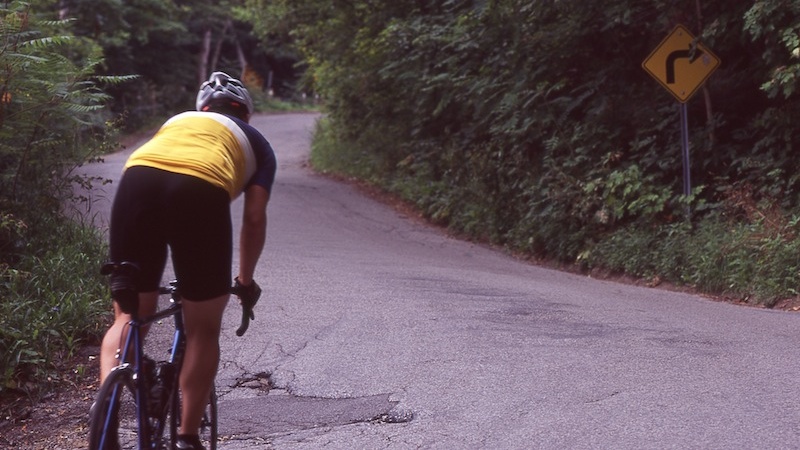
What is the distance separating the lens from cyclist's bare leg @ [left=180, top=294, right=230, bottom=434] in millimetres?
4262

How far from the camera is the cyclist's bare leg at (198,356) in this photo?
426cm

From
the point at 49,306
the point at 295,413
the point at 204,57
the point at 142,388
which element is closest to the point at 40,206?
the point at 49,306

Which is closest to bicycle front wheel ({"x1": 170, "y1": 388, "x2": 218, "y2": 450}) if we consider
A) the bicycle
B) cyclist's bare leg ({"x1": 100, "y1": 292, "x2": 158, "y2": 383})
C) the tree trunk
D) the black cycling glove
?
the bicycle

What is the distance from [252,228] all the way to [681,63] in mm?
10104

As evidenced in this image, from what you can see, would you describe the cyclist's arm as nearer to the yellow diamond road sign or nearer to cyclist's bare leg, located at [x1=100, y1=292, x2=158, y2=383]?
cyclist's bare leg, located at [x1=100, y1=292, x2=158, y2=383]

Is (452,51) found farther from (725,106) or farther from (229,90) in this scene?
(229,90)

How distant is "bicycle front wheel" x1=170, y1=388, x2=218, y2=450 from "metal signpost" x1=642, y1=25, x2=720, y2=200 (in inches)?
370

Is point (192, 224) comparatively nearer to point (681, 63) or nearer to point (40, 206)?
point (40, 206)

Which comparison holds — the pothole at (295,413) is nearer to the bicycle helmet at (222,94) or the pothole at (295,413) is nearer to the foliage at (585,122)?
the bicycle helmet at (222,94)

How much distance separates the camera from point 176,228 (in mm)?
4102

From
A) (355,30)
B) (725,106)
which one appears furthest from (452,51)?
(725,106)

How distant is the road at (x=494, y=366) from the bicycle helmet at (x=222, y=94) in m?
1.95

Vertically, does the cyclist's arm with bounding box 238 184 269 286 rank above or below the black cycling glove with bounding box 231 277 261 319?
above

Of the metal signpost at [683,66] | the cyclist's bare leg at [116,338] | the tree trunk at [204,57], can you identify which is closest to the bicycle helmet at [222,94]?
the cyclist's bare leg at [116,338]
